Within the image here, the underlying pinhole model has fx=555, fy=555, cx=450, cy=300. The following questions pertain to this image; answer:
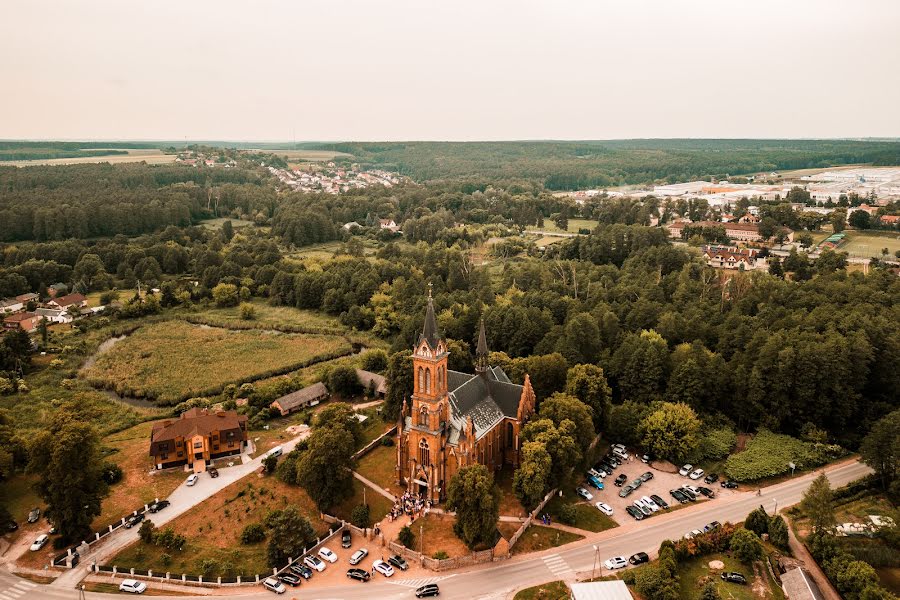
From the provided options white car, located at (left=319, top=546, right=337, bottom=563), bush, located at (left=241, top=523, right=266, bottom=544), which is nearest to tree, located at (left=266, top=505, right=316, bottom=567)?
white car, located at (left=319, top=546, right=337, bottom=563)

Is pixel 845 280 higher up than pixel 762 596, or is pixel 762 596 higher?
pixel 845 280

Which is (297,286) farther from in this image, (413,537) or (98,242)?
(413,537)

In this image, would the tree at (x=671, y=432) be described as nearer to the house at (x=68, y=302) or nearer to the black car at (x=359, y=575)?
the black car at (x=359, y=575)

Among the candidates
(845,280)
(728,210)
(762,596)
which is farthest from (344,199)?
(762,596)

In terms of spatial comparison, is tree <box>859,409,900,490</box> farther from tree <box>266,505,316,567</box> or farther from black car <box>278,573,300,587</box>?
black car <box>278,573,300,587</box>

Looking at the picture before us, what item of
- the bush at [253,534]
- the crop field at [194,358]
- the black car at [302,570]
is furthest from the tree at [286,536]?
the crop field at [194,358]

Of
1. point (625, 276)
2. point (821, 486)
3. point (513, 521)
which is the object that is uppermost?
point (625, 276)

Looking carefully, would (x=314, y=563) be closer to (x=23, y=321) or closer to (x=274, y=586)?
(x=274, y=586)
